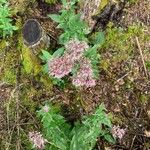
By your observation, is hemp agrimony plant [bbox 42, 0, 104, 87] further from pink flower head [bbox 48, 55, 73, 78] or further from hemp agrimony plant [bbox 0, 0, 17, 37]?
hemp agrimony plant [bbox 0, 0, 17, 37]

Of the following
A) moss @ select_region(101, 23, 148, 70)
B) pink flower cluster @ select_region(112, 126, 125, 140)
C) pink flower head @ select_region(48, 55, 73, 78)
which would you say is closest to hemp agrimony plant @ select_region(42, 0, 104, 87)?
pink flower head @ select_region(48, 55, 73, 78)

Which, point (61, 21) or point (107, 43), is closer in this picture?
point (61, 21)

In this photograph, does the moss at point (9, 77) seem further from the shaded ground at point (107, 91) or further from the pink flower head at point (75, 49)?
the pink flower head at point (75, 49)

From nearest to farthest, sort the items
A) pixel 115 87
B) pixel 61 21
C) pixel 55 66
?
pixel 55 66
pixel 61 21
pixel 115 87

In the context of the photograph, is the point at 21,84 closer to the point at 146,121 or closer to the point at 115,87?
the point at 115,87

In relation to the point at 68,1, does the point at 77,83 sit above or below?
below

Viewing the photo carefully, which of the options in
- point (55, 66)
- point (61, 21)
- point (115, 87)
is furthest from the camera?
point (115, 87)

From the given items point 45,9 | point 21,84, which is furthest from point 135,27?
point 21,84
